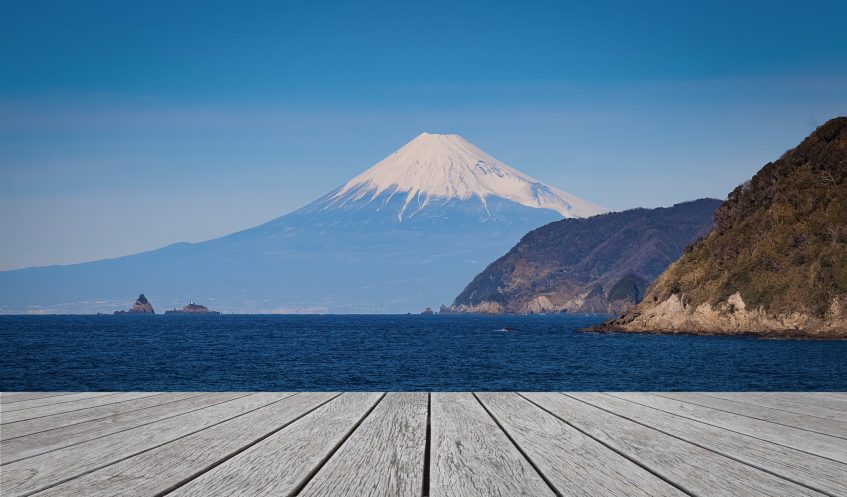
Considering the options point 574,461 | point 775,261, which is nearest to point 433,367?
point 574,461

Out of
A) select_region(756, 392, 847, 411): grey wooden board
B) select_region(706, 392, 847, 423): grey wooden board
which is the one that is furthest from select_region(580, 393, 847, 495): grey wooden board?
select_region(756, 392, 847, 411): grey wooden board

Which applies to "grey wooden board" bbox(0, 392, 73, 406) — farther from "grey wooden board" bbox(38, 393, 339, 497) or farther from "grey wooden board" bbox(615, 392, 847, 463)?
"grey wooden board" bbox(615, 392, 847, 463)

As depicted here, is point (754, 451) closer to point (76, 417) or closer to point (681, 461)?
point (681, 461)

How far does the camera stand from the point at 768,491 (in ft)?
9.79

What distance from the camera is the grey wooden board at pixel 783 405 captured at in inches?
201

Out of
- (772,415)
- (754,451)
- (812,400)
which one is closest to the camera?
(754,451)

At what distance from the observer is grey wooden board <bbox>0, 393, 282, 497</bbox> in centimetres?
310

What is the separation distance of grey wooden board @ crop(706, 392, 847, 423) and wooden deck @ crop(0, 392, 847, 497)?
1.1 inches

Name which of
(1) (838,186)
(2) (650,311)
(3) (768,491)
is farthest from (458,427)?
(2) (650,311)

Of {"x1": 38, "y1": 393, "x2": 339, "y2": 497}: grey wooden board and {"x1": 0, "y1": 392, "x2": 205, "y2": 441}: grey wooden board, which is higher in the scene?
{"x1": 0, "y1": 392, "x2": 205, "y2": 441}: grey wooden board

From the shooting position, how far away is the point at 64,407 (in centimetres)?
539

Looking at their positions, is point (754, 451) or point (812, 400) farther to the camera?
point (812, 400)

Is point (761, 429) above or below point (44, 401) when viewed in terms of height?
below

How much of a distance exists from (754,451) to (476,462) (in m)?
1.42
